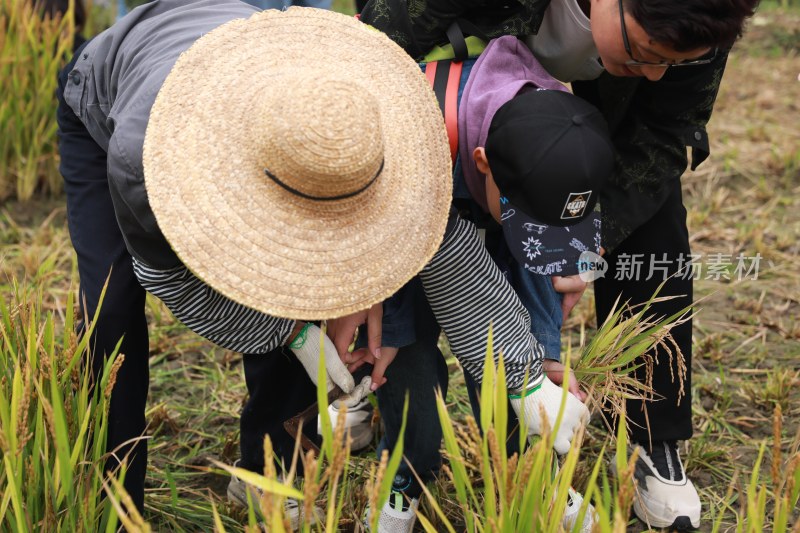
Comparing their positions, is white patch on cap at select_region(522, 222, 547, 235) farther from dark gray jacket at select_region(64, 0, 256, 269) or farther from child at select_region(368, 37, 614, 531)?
dark gray jacket at select_region(64, 0, 256, 269)

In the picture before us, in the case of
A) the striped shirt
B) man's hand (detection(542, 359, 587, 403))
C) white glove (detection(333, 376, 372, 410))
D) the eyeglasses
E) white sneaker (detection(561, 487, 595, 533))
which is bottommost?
white sneaker (detection(561, 487, 595, 533))

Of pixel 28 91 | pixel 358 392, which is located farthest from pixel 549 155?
pixel 28 91

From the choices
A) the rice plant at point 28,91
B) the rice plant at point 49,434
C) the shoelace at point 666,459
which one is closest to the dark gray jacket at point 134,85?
the rice plant at point 49,434

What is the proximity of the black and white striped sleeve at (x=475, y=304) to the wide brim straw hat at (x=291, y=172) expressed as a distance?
6.4 inches

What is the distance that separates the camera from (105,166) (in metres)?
1.69

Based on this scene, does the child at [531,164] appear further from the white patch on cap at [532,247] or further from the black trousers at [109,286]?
A: the black trousers at [109,286]

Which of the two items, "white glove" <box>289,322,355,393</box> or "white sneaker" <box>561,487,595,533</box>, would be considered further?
"white sneaker" <box>561,487,595,533</box>

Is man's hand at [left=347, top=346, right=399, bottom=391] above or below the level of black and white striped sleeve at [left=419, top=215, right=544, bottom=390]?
below

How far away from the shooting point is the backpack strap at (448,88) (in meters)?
1.52

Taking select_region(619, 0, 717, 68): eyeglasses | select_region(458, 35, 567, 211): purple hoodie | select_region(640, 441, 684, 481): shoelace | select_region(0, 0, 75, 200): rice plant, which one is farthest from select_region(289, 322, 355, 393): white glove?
select_region(0, 0, 75, 200): rice plant

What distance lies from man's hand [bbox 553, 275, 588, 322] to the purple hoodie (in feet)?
1.15

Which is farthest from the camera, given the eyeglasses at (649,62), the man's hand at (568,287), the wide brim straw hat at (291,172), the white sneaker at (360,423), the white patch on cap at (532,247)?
Result: the white sneaker at (360,423)

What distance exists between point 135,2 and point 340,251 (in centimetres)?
365

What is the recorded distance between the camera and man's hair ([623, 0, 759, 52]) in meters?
1.40
